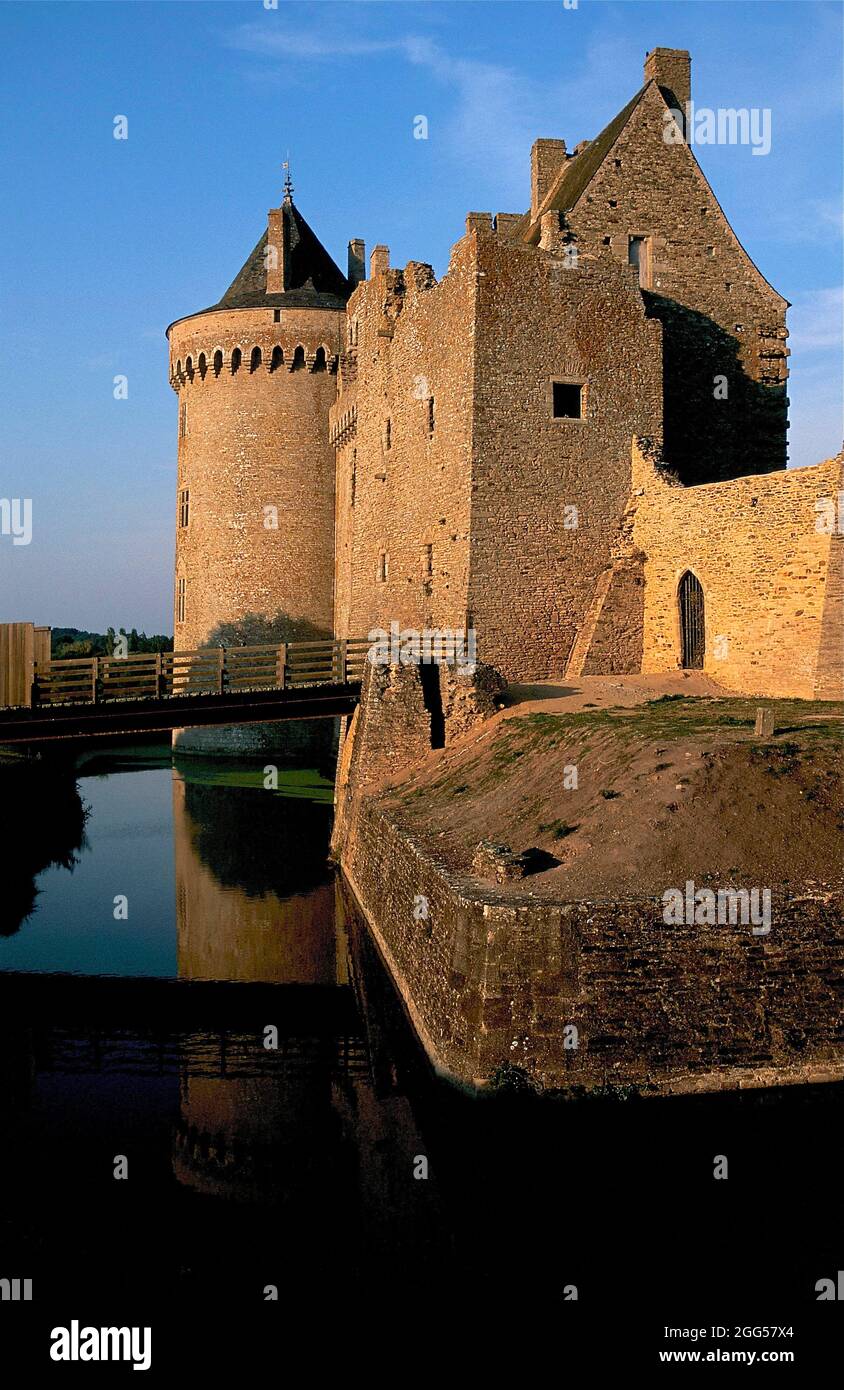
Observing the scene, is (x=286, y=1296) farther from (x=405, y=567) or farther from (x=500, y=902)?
(x=405, y=567)

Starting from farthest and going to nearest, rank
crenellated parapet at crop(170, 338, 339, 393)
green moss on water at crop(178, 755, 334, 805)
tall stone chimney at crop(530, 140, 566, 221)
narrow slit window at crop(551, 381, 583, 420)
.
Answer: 1. crenellated parapet at crop(170, 338, 339, 393)
2. green moss on water at crop(178, 755, 334, 805)
3. tall stone chimney at crop(530, 140, 566, 221)
4. narrow slit window at crop(551, 381, 583, 420)

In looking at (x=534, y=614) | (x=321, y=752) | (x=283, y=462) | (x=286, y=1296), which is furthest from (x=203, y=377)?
(x=286, y=1296)

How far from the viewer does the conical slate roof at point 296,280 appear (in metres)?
43.4

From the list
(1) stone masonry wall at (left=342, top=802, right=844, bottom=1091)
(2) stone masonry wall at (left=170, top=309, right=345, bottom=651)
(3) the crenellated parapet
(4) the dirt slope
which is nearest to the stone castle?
(4) the dirt slope

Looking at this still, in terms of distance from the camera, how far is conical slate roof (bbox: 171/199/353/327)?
43.4 meters

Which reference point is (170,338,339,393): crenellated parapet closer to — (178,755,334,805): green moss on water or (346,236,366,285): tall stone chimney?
(346,236,366,285): tall stone chimney

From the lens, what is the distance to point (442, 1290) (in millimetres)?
9414

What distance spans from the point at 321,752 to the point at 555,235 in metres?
23.2

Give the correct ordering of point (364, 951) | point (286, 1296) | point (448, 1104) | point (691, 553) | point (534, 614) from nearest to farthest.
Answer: point (286, 1296) < point (448, 1104) < point (364, 951) < point (691, 553) < point (534, 614)

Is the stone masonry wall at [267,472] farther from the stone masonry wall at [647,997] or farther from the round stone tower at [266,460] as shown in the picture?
the stone masonry wall at [647,997]

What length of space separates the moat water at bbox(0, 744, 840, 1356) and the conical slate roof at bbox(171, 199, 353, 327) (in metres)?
31.5

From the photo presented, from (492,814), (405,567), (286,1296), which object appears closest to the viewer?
(286,1296)

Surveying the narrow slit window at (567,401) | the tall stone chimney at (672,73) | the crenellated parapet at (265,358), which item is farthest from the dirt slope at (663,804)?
the crenellated parapet at (265,358)

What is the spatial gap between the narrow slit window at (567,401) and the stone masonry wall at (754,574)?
79.8 inches
